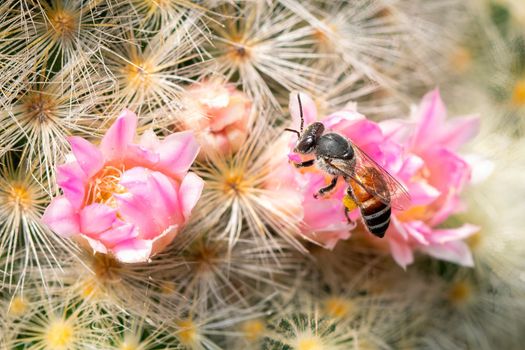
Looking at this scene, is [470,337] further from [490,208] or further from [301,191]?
[301,191]

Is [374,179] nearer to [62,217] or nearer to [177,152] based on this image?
[177,152]

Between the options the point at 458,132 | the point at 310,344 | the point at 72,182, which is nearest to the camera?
the point at 72,182

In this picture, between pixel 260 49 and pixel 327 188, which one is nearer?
pixel 327 188

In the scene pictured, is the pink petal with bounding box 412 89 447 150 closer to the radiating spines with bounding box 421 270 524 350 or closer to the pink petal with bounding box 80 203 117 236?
the radiating spines with bounding box 421 270 524 350

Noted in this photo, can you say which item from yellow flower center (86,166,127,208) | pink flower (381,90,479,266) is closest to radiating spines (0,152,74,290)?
yellow flower center (86,166,127,208)

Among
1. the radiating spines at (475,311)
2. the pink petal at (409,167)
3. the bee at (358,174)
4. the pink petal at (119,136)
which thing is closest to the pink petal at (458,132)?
the pink petal at (409,167)

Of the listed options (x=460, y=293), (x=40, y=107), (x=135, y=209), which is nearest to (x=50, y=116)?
(x=40, y=107)
